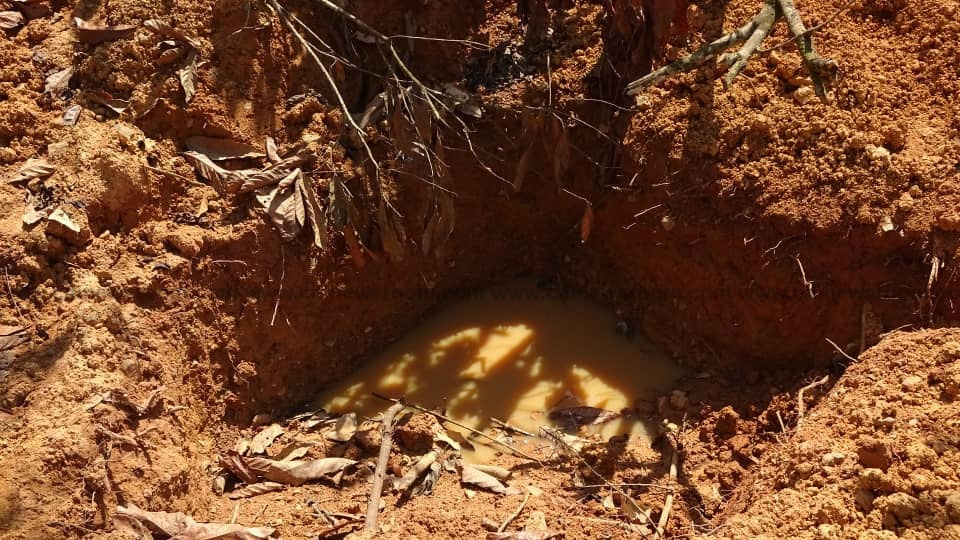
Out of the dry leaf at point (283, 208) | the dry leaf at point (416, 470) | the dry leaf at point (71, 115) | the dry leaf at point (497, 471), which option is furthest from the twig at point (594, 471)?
the dry leaf at point (71, 115)

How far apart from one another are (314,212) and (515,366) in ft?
3.73

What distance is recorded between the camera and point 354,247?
357cm

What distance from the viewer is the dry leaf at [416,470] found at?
3184 millimetres

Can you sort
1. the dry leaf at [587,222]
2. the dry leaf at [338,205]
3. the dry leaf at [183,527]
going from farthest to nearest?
the dry leaf at [587,222] < the dry leaf at [338,205] < the dry leaf at [183,527]

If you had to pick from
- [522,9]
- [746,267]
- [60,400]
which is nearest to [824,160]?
[746,267]

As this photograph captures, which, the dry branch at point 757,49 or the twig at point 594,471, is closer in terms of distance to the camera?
the dry branch at point 757,49

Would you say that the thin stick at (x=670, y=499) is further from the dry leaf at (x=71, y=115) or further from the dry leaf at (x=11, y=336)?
the dry leaf at (x=71, y=115)

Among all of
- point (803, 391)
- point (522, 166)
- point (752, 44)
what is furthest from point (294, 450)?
point (752, 44)

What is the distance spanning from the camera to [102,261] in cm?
309

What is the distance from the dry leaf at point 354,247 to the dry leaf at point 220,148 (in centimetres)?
48

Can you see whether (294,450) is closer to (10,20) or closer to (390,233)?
(390,233)

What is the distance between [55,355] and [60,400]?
18 centimetres

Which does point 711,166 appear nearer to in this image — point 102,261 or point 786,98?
point 786,98

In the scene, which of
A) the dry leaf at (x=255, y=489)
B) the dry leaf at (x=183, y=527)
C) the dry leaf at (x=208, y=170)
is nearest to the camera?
the dry leaf at (x=183, y=527)
